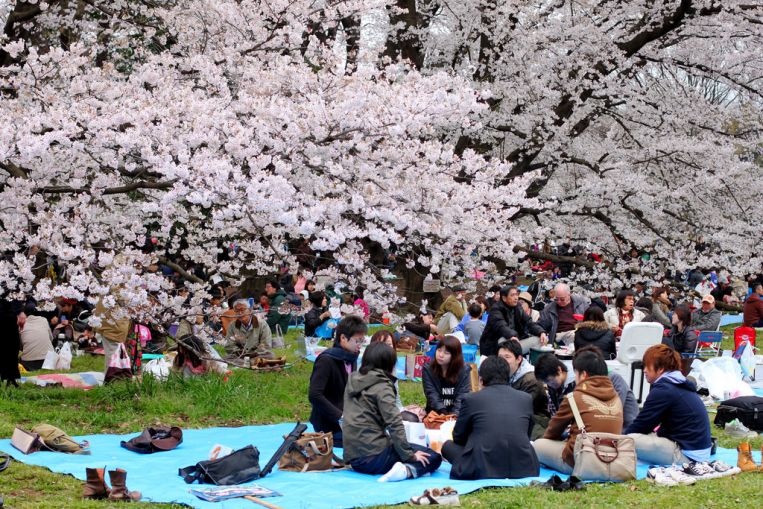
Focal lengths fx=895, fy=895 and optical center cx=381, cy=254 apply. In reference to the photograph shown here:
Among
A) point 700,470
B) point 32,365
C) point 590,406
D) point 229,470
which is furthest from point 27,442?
point 32,365

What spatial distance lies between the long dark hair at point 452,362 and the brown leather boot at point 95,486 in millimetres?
2963

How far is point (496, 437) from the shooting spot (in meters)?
6.06

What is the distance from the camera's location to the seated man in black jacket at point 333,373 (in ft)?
22.9

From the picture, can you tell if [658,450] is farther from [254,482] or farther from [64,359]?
[64,359]

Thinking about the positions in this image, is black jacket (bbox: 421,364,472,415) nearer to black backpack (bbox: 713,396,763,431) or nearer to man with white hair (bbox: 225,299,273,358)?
black backpack (bbox: 713,396,763,431)

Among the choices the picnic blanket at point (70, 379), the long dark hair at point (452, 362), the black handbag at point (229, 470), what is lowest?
the picnic blanket at point (70, 379)

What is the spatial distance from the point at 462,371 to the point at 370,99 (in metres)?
2.51

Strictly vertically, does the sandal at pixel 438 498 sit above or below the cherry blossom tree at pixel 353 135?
below

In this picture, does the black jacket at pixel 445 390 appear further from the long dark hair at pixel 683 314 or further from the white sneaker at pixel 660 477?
the long dark hair at pixel 683 314

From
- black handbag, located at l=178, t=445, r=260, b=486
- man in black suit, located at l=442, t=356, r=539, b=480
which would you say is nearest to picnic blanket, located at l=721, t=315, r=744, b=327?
man in black suit, located at l=442, t=356, r=539, b=480

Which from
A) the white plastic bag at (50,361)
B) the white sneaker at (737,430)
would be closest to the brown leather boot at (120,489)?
the white sneaker at (737,430)

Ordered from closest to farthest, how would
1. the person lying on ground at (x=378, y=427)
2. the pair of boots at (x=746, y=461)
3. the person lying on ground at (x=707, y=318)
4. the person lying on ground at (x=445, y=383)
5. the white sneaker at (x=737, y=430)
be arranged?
1. the person lying on ground at (x=378, y=427)
2. the pair of boots at (x=746, y=461)
3. the person lying on ground at (x=445, y=383)
4. the white sneaker at (x=737, y=430)
5. the person lying on ground at (x=707, y=318)

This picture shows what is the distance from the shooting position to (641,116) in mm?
17016

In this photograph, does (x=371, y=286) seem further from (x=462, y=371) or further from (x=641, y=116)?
(x=641, y=116)
